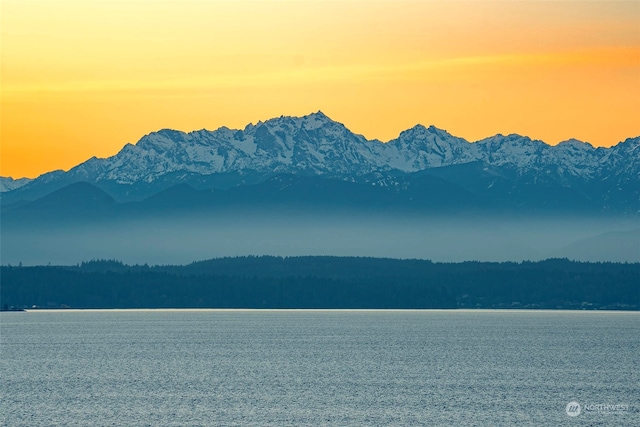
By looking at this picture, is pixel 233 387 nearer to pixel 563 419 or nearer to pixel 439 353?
pixel 563 419

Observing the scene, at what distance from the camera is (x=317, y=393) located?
127 meters

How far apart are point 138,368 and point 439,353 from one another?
54474mm

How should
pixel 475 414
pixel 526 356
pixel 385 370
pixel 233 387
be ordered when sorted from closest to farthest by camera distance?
pixel 475 414 < pixel 233 387 < pixel 385 370 < pixel 526 356

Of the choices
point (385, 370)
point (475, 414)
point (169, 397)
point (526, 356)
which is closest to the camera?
point (475, 414)

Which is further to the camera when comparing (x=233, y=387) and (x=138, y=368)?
(x=138, y=368)

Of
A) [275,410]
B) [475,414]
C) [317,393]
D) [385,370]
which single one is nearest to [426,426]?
[475,414]

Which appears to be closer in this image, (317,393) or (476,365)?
(317,393)

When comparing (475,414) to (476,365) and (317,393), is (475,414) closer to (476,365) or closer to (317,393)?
(317,393)

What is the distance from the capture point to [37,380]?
145875 mm

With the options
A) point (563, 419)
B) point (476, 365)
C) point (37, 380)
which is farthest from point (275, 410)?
point (476, 365)

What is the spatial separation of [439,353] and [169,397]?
78565 mm

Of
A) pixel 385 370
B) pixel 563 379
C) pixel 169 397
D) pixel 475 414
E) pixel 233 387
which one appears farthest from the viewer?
pixel 385 370

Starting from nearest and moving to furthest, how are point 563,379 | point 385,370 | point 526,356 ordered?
1. point 563,379
2. point 385,370
3. point 526,356

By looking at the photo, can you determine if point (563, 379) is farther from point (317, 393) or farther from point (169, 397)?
point (169, 397)
